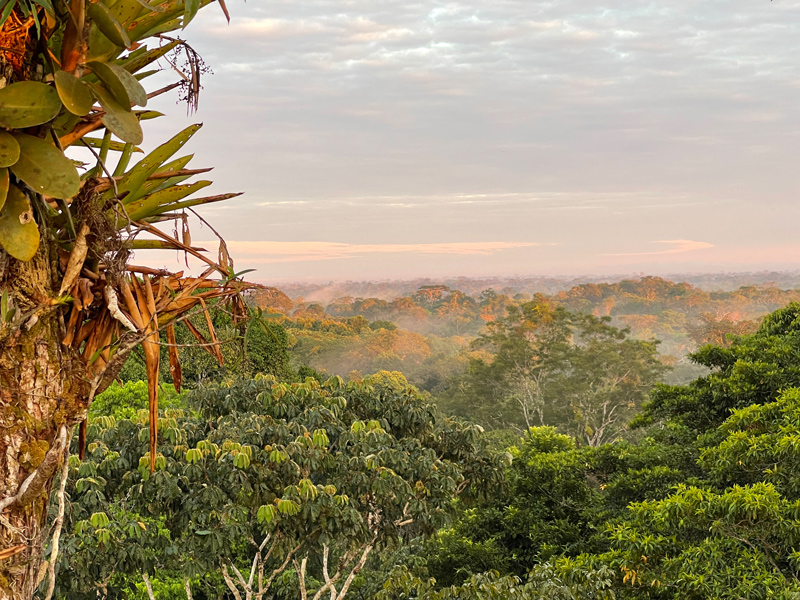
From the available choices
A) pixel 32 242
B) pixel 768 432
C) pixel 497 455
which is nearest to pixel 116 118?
pixel 32 242

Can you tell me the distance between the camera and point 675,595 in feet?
14.2

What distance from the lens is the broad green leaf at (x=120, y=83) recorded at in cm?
118

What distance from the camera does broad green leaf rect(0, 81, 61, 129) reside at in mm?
1123

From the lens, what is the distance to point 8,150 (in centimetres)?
114

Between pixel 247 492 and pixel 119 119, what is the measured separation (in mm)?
4310

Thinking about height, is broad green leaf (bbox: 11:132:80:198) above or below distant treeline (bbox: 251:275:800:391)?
above

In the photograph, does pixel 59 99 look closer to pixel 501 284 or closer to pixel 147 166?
pixel 147 166

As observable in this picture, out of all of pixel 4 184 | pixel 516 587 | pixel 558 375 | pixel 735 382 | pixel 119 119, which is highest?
pixel 119 119

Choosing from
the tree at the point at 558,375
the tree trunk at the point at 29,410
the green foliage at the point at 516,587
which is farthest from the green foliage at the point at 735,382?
the tree at the point at 558,375

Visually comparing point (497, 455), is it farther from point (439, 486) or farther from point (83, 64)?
point (83, 64)

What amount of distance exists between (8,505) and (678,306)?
56.1 metres

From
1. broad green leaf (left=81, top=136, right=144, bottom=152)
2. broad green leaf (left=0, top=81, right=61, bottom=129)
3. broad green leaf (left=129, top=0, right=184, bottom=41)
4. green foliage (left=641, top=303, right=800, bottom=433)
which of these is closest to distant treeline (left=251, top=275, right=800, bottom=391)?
green foliage (left=641, top=303, right=800, bottom=433)

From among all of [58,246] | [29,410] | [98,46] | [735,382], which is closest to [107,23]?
[98,46]

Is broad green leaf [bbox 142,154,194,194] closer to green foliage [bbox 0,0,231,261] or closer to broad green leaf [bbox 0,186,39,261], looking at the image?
green foliage [bbox 0,0,231,261]
